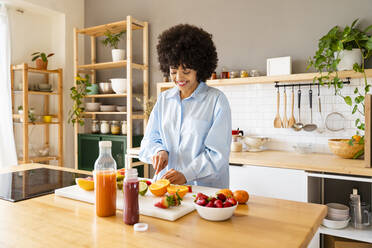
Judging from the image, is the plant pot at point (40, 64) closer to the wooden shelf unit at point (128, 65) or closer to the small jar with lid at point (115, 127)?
the wooden shelf unit at point (128, 65)

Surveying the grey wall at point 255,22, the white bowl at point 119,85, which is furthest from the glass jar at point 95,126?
the grey wall at point 255,22

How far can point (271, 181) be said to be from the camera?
2.62 metres

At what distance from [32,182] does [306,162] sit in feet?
6.71

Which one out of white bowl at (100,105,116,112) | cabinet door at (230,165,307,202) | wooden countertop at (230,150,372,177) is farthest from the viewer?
white bowl at (100,105,116,112)

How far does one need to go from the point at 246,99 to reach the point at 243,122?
264 millimetres

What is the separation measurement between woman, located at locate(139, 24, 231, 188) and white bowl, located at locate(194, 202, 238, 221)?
50 cm

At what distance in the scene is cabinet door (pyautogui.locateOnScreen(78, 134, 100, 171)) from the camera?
4379 mm

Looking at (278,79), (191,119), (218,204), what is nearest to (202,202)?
(218,204)

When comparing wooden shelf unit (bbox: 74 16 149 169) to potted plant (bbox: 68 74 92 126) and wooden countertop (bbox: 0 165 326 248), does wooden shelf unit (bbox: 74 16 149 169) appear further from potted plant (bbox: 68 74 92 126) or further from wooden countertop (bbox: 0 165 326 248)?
wooden countertop (bbox: 0 165 326 248)

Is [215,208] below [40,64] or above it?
below

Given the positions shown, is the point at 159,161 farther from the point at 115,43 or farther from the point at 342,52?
the point at 115,43

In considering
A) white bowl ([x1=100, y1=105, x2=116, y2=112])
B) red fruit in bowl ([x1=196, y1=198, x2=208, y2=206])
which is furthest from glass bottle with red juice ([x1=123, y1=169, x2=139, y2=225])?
white bowl ([x1=100, y1=105, x2=116, y2=112])

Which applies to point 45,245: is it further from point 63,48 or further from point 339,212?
point 63,48

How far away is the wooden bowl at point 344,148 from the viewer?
2637 mm
